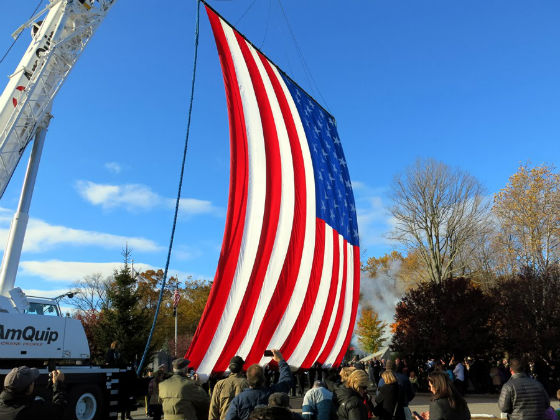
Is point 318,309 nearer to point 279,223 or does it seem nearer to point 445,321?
point 279,223

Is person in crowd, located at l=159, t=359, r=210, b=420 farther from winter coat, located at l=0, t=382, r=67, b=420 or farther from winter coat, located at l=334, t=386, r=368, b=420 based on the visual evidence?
winter coat, located at l=0, t=382, r=67, b=420

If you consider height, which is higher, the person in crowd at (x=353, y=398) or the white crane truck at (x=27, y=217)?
the white crane truck at (x=27, y=217)

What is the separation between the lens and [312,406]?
16.2ft

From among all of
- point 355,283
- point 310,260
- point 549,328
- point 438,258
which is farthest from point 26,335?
point 438,258

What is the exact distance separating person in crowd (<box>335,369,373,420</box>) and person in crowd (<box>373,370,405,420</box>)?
70 centimetres

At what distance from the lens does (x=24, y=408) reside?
267 centimetres

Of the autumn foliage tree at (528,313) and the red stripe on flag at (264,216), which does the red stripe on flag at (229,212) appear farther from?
the autumn foliage tree at (528,313)

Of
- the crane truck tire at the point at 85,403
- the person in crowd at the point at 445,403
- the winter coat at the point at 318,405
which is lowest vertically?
the crane truck tire at the point at 85,403

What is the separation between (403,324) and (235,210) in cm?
1497

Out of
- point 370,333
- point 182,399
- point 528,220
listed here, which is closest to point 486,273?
point 528,220

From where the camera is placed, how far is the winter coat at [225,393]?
4457 mm

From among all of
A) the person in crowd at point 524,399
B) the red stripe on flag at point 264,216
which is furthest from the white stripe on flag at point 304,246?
the person in crowd at point 524,399

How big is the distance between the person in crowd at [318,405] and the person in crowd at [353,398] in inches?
16.4

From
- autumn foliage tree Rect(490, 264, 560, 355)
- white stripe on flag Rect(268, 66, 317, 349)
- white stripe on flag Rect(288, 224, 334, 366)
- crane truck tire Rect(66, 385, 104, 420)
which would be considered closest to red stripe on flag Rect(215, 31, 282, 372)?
white stripe on flag Rect(268, 66, 317, 349)
